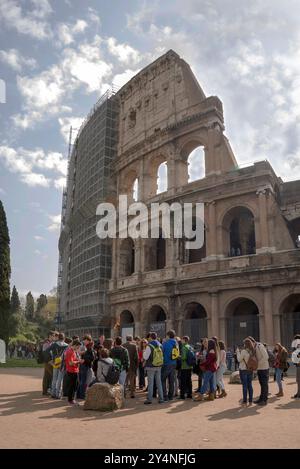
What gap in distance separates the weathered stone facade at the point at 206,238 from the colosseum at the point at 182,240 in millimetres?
59

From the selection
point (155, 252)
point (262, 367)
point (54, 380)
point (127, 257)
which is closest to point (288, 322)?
point (155, 252)

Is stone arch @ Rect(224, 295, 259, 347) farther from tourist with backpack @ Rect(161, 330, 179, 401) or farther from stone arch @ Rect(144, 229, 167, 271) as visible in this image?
tourist with backpack @ Rect(161, 330, 179, 401)

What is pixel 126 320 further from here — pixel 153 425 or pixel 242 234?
pixel 153 425

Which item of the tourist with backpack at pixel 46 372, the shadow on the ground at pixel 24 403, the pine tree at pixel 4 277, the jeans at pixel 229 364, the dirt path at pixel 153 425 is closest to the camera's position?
the dirt path at pixel 153 425

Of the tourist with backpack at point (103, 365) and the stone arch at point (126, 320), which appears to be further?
the stone arch at point (126, 320)

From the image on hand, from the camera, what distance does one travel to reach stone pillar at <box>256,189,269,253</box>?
22.0 metres

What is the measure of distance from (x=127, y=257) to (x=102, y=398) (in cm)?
2129

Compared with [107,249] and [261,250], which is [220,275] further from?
[107,249]

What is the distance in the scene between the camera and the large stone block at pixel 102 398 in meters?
8.75

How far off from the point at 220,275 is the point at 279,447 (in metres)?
17.0

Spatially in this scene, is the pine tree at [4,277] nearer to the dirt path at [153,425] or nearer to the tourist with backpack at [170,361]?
the dirt path at [153,425]

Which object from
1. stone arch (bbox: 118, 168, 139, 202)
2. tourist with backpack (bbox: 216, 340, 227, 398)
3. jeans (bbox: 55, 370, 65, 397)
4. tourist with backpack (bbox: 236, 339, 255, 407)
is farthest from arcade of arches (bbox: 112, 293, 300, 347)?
jeans (bbox: 55, 370, 65, 397)

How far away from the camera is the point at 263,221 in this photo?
73.6ft

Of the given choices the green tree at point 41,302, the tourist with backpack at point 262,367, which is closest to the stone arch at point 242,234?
the tourist with backpack at point 262,367
